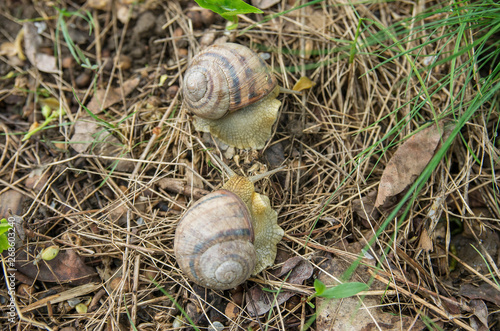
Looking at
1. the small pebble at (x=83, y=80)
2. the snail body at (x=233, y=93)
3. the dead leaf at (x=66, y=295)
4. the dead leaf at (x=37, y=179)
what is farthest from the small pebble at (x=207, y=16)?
the dead leaf at (x=66, y=295)

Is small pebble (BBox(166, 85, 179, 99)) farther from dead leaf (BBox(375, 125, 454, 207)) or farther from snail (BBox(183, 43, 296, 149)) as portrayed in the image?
dead leaf (BBox(375, 125, 454, 207))

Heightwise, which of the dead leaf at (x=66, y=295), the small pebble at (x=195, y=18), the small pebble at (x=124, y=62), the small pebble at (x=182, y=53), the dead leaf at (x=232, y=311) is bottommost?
the dead leaf at (x=66, y=295)

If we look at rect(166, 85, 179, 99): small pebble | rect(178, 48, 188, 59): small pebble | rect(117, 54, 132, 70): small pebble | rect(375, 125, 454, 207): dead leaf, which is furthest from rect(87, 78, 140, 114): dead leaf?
rect(375, 125, 454, 207): dead leaf

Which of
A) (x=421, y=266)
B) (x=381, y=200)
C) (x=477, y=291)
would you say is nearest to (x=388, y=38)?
(x=381, y=200)

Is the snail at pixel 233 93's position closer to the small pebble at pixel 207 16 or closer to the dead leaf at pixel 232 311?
the small pebble at pixel 207 16

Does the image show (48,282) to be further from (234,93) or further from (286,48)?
(286,48)

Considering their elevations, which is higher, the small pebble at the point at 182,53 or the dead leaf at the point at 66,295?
the small pebble at the point at 182,53
